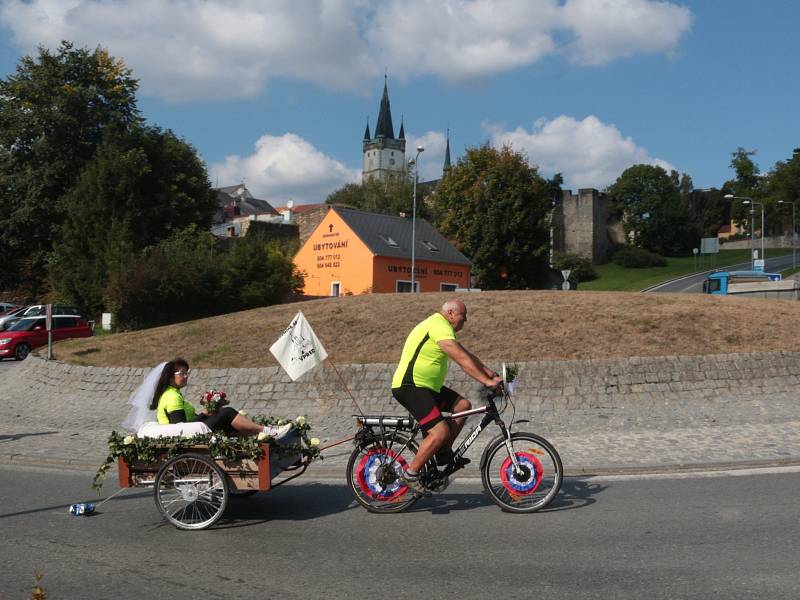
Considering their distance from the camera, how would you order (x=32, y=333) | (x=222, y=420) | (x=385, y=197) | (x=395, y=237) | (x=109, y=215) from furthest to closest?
(x=385, y=197)
(x=395, y=237)
(x=109, y=215)
(x=32, y=333)
(x=222, y=420)

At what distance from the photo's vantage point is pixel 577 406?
14.8 meters

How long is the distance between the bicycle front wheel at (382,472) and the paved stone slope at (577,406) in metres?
2.83

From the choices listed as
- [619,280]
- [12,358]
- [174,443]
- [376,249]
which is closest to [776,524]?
[174,443]

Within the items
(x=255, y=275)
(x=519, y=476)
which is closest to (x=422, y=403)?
(x=519, y=476)

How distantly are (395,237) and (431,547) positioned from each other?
4863 centimetres

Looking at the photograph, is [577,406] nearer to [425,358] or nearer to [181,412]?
[425,358]

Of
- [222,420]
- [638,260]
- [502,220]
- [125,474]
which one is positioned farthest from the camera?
[638,260]

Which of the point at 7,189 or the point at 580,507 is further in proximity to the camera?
the point at 7,189

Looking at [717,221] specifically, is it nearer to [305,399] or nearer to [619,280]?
[619,280]

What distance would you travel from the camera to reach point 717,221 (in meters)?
107

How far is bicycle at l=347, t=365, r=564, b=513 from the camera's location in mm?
7328

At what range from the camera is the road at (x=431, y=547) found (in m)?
5.22

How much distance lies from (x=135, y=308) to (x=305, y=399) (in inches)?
638

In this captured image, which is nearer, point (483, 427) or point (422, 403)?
point (422, 403)
